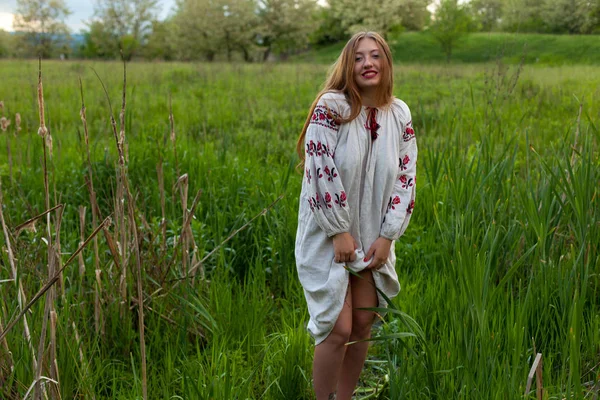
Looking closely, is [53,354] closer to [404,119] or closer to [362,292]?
[362,292]

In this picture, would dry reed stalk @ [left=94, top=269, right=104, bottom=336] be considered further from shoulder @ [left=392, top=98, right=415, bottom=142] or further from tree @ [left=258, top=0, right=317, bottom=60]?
tree @ [left=258, top=0, right=317, bottom=60]

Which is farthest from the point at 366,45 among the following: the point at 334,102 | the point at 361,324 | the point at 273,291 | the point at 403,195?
the point at 273,291

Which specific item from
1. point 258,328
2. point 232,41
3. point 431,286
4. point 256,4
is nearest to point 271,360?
point 258,328

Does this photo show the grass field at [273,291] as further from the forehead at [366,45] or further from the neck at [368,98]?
the forehead at [366,45]

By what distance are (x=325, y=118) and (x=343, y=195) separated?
0.26 metres

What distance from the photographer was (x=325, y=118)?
1.84 metres

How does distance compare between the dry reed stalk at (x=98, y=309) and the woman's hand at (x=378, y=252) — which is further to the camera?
the dry reed stalk at (x=98, y=309)

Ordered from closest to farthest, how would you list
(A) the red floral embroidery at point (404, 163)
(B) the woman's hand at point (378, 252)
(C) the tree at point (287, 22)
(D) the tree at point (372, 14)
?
(B) the woman's hand at point (378, 252) < (A) the red floral embroidery at point (404, 163) < (D) the tree at point (372, 14) < (C) the tree at point (287, 22)

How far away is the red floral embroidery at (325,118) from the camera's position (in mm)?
1841

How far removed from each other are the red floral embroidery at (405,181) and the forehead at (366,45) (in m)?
0.45

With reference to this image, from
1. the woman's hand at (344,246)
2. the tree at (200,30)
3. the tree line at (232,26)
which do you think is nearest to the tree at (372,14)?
the tree line at (232,26)

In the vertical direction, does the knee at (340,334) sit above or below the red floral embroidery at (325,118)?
below

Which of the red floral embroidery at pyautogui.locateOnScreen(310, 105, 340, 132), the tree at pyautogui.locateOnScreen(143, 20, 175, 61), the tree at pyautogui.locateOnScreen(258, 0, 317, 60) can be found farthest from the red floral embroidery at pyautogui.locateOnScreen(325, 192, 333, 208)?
the tree at pyautogui.locateOnScreen(143, 20, 175, 61)

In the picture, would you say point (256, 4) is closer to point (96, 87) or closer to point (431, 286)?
point (96, 87)
